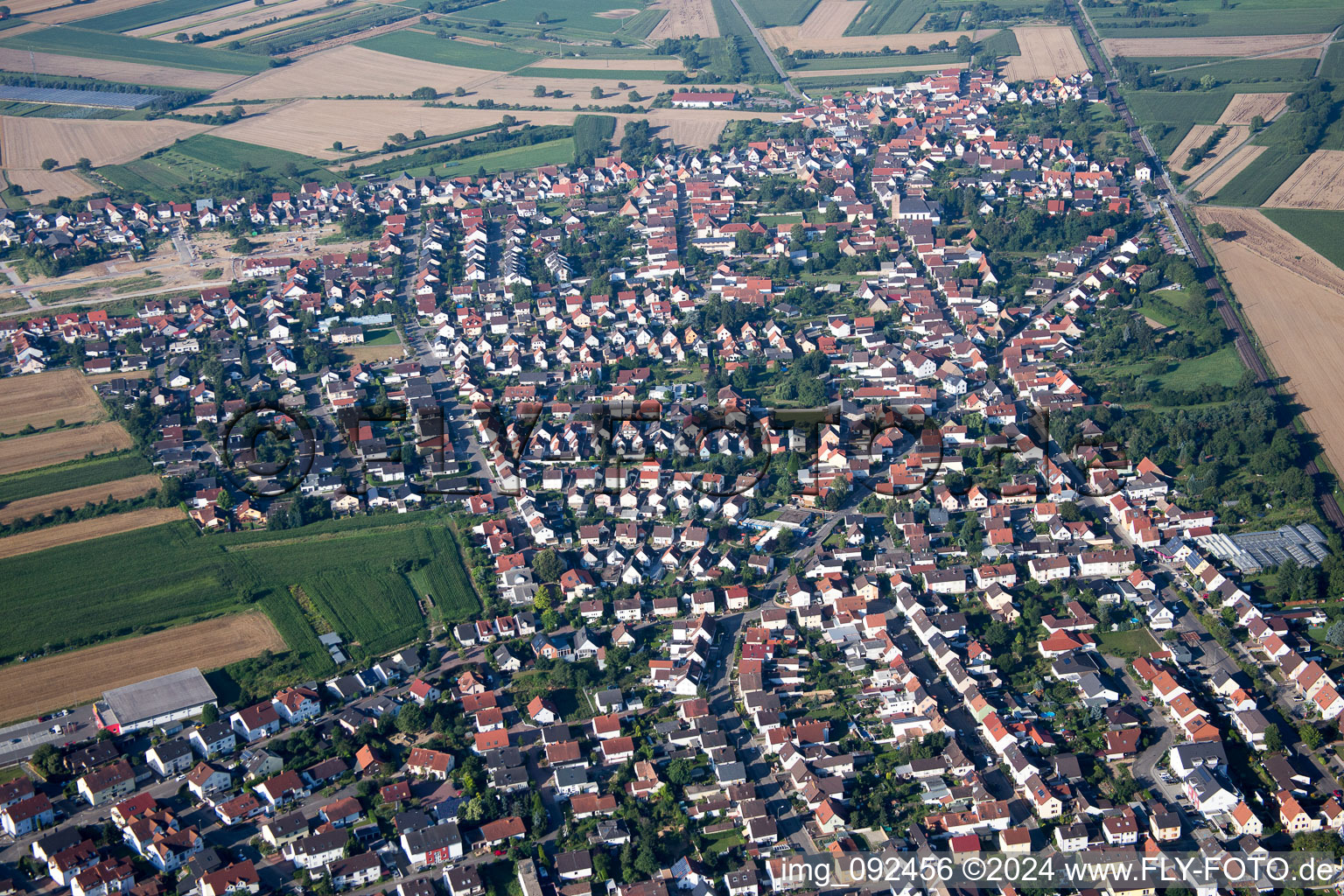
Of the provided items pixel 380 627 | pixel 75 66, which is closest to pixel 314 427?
pixel 380 627

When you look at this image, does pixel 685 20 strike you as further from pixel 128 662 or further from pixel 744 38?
pixel 128 662

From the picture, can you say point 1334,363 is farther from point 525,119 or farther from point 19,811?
point 525,119

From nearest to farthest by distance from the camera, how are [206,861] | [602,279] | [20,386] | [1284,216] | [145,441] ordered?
1. [206,861]
2. [145,441]
3. [20,386]
4. [602,279]
5. [1284,216]

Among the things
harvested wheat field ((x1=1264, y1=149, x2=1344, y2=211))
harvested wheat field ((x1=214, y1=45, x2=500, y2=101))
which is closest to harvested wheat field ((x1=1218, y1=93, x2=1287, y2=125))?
harvested wheat field ((x1=1264, y1=149, x2=1344, y2=211))

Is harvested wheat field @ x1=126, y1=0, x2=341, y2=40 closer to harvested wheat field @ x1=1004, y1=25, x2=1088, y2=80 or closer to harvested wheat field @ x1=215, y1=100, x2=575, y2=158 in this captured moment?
harvested wheat field @ x1=215, y1=100, x2=575, y2=158

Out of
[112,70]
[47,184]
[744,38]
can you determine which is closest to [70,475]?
[47,184]
